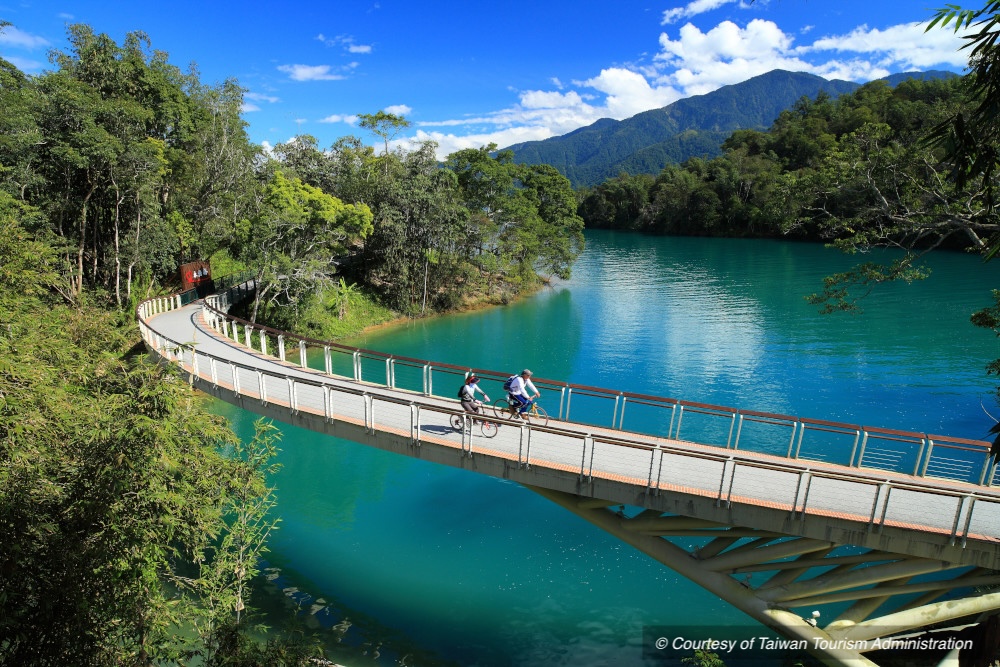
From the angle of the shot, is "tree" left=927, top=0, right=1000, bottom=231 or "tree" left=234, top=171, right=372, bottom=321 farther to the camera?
"tree" left=234, top=171, right=372, bottom=321

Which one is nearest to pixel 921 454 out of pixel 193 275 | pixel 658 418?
pixel 658 418

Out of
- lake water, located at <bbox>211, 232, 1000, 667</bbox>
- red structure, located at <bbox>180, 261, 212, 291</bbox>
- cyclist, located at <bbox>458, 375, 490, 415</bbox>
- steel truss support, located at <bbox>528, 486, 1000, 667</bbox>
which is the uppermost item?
cyclist, located at <bbox>458, 375, 490, 415</bbox>

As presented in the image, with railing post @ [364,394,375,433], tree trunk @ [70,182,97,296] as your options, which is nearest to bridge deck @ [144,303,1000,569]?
railing post @ [364,394,375,433]

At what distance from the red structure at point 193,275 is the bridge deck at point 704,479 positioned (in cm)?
2059

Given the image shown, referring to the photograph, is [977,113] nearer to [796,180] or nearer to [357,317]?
[796,180]

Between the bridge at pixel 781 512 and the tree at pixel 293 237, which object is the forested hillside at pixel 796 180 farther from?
the tree at pixel 293 237

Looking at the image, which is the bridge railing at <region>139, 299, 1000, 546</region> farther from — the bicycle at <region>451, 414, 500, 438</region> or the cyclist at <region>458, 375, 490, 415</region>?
the cyclist at <region>458, 375, 490, 415</region>

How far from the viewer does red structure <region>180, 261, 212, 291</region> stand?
3094 centimetres

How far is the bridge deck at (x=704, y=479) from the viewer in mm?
8211

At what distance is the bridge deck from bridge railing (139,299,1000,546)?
22mm

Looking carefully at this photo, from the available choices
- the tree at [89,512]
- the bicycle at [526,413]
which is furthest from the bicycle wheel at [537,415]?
the tree at [89,512]

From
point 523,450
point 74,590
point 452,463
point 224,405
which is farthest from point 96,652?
point 224,405

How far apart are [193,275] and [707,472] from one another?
101ft

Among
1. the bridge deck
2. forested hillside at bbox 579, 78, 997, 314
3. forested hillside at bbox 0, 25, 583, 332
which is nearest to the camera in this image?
the bridge deck
